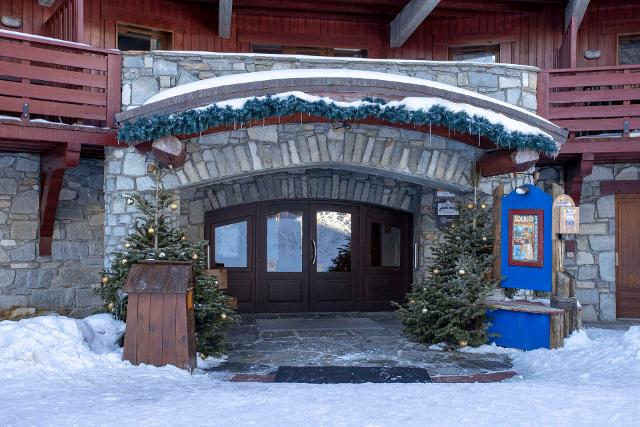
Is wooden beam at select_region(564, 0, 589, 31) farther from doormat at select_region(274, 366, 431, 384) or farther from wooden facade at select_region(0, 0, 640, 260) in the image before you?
doormat at select_region(274, 366, 431, 384)

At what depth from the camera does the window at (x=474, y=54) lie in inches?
420

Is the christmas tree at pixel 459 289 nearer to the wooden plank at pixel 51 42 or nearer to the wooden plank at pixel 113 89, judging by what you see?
the wooden plank at pixel 113 89

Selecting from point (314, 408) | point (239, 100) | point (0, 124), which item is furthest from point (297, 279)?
point (314, 408)

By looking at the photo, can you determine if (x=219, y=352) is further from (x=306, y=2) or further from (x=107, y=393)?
(x=306, y=2)

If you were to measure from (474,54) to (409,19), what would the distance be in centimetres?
163

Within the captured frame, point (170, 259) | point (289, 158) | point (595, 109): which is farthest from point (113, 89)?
point (595, 109)

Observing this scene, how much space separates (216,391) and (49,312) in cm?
452

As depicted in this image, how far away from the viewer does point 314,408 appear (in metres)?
4.64

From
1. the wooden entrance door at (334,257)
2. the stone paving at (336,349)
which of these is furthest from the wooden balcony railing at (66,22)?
the wooden entrance door at (334,257)

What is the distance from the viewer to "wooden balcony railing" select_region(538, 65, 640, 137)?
8703 millimetres

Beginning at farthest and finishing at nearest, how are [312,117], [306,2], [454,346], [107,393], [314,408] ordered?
1. [306,2]
2. [312,117]
3. [454,346]
4. [107,393]
5. [314,408]

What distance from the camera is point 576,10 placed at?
31.4ft

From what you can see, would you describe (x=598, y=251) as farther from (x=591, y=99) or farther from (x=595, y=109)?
(x=591, y=99)

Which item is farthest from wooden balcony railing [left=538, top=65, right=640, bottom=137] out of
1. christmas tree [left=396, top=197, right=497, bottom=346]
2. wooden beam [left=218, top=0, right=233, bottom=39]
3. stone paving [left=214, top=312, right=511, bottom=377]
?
wooden beam [left=218, top=0, right=233, bottom=39]
